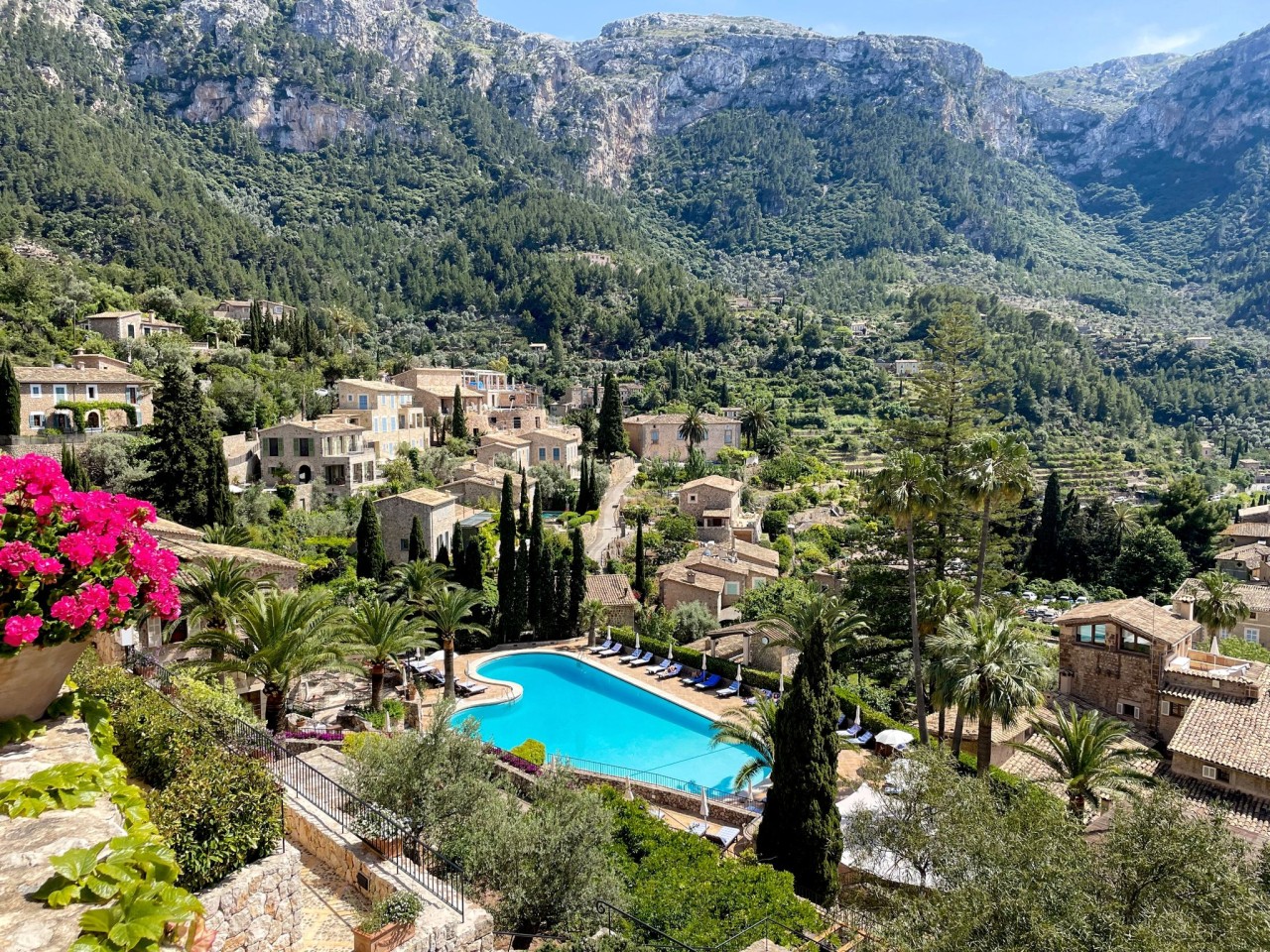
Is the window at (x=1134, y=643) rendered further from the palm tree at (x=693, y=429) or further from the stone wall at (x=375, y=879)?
the palm tree at (x=693, y=429)

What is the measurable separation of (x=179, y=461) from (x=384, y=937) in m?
28.1

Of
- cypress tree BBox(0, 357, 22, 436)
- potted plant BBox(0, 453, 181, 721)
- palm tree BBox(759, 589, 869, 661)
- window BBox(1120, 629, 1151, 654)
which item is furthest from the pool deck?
cypress tree BBox(0, 357, 22, 436)

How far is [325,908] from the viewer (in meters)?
9.20

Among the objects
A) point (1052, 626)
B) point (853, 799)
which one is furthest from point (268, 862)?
point (1052, 626)

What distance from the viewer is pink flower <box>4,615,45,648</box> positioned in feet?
17.9

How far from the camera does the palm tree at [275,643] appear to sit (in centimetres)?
1616

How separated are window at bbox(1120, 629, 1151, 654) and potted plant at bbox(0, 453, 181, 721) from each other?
79.6 feet

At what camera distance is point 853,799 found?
55.6 ft

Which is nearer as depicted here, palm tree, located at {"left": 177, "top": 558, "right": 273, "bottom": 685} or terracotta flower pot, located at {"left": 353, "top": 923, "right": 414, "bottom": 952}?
terracotta flower pot, located at {"left": 353, "top": 923, "right": 414, "bottom": 952}

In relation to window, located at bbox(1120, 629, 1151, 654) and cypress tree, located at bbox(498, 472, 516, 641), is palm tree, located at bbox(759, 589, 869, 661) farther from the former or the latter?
cypress tree, located at bbox(498, 472, 516, 641)

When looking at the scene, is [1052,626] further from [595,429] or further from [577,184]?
[577,184]

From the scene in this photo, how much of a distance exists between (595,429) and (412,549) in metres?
28.2

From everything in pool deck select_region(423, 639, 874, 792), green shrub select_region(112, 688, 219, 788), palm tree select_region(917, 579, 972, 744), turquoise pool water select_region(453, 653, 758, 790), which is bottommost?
turquoise pool water select_region(453, 653, 758, 790)

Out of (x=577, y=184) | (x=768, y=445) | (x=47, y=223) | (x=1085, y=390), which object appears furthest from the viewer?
(x=577, y=184)
